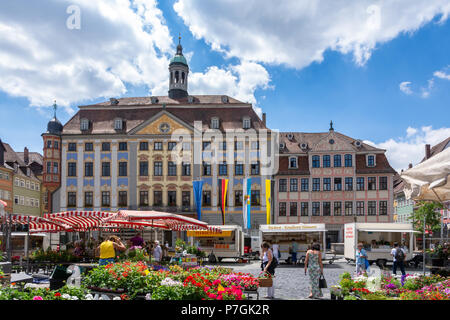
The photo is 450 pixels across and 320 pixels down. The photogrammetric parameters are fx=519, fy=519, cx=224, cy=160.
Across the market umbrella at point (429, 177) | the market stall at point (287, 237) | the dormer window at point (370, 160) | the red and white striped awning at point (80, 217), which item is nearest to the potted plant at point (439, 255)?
the market umbrella at point (429, 177)

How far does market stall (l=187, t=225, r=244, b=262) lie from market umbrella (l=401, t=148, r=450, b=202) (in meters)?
25.4

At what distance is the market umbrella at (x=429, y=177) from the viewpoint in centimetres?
846

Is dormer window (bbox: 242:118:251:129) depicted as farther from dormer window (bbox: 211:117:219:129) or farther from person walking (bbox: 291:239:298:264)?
person walking (bbox: 291:239:298:264)

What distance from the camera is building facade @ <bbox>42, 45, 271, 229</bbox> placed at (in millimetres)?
49469

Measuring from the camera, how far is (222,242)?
35094 mm

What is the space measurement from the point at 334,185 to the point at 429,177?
139ft

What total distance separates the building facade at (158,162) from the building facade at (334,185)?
311 cm

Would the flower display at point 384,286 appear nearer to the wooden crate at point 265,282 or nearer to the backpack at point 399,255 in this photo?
the wooden crate at point 265,282

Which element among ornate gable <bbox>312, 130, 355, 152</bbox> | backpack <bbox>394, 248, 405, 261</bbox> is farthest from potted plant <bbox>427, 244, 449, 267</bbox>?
→ ornate gable <bbox>312, 130, 355, 152</bbox>

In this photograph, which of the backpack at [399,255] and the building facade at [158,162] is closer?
the backpack at [399,255]

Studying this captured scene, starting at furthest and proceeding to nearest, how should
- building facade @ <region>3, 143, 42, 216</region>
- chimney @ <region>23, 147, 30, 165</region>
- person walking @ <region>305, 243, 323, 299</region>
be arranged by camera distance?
1. chimney @ <region>23, 147, 30, 165</region>
2. building facade @ <region>3, 143, 42, 216</region>
3. person walking @ <region>305, 243, 323, 299</region>

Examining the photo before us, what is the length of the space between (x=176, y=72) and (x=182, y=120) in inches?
397

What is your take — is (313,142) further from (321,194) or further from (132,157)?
(132,157)
